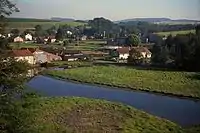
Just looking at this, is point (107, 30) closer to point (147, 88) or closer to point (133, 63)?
point (133, 63)

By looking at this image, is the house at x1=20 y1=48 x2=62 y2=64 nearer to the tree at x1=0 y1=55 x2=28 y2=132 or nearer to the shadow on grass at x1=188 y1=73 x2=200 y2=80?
the shadow on grass at x1=188 y1=73 x2=200 y2=80

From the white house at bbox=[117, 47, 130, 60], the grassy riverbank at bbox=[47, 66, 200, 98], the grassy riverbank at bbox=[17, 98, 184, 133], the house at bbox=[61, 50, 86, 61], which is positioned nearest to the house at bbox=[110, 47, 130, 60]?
the white house at bbox=[117, 47, 130, 60]

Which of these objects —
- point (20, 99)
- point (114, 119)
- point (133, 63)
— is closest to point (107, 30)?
point (133, 63)

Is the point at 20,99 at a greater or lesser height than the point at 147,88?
greater

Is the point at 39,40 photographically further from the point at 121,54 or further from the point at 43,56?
the point at 43,56

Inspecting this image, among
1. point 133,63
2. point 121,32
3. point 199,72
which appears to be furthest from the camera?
point 121,32
